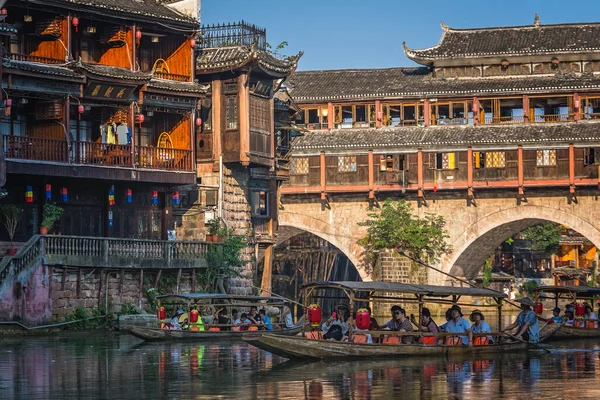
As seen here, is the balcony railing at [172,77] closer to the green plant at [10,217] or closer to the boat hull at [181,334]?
the green plant at [10,217]

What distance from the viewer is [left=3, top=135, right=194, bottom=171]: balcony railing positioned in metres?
38.9

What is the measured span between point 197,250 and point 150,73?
234 inches

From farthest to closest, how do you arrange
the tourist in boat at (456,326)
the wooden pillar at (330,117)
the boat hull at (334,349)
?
the wooden pillar at (330,117)
the tourist in boat at (456,326)
the boat hull at (334,349)

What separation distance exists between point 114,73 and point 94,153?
8.47ft

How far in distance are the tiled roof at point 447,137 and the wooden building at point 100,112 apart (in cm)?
1704

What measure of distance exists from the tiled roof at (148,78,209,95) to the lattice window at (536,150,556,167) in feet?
65.3

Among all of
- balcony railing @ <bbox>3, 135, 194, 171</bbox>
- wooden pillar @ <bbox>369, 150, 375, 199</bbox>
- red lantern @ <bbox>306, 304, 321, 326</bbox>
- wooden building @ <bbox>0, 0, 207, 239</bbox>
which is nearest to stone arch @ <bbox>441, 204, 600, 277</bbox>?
wooden pillar @ <bbox>369, 150, 375, 199</bbox>

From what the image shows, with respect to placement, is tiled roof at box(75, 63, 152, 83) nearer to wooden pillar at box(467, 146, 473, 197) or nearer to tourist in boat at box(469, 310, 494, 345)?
tourist in boat at box(469, 310, 494, 345)

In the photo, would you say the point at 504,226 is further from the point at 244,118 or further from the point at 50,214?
the point at 50,214

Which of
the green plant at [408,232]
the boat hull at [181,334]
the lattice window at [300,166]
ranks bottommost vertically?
the boat hull at [181,334]

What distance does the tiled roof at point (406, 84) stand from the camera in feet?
195

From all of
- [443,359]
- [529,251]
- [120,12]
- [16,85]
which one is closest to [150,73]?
[120,12]

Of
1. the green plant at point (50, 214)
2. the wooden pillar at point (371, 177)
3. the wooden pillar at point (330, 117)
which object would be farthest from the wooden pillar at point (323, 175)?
the green plant at point (50, 214)

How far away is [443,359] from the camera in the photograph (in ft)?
96.7
